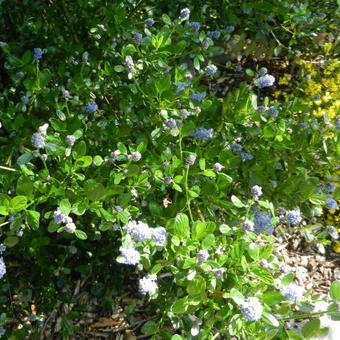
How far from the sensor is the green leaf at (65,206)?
55.9 inches

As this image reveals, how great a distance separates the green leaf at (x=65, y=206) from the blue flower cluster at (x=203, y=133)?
635mm

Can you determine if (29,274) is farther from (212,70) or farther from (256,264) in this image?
(212,70)

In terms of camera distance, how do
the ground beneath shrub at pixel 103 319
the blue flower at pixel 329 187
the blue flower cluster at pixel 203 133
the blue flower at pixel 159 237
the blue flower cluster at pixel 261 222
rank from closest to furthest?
the blue flower at pixel 159 237
the blue flower cluster at pixel 261 222
the blue flower cluster at pixel 203 133
the blue flower at pixel 329 187
the ground beneath shrub at pixel 103 319

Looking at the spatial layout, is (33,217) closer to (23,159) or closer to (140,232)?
(23,159)

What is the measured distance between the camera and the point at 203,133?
1823mm

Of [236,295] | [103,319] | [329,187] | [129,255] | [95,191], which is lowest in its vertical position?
[103,319]

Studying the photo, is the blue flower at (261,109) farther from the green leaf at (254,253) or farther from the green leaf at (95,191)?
the green leaf at (95,191)

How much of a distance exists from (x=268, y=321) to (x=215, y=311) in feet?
0.90

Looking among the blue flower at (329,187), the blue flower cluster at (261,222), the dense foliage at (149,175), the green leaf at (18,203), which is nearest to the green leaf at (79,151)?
the dense foliage at (149,175)

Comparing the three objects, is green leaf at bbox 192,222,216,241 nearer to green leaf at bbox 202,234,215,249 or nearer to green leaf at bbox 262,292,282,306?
green leaf at bbox 202,234,215,249

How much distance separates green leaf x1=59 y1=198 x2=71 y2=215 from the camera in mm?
1421

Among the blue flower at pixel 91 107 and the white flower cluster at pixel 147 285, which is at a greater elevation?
the blue flower at pixel 91 107

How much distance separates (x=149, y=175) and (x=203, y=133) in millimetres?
314

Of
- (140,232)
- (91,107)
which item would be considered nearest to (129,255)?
(140,232)
